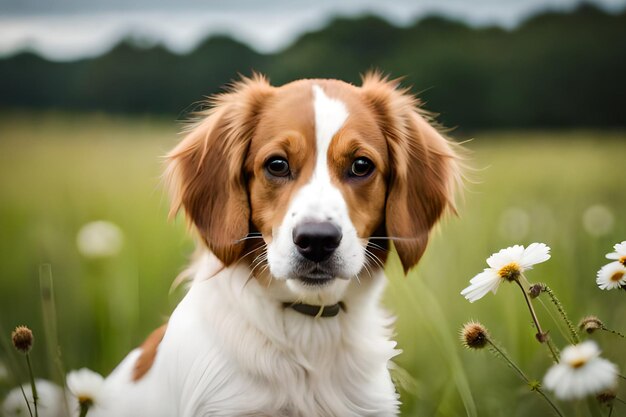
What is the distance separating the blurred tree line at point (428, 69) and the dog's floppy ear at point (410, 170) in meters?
1.26

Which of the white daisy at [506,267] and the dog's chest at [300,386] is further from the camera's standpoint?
the dog's chest at [300,386]

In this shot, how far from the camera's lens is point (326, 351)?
263 cm

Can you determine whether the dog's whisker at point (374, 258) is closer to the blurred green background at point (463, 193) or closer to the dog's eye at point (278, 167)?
the blurred green background at point (463, 193)

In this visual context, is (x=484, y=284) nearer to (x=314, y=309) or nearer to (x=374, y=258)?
(x=374, y=258)

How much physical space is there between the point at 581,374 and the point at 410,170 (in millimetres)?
1146

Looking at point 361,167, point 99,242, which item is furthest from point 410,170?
point 99,242

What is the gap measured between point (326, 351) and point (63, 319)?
1718mm

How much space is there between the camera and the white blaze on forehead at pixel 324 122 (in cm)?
249

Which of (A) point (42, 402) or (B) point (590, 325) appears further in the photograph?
(A) point (42, 402)

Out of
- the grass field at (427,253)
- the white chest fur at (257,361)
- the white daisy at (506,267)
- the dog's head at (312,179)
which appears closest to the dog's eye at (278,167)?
the dog's head at (312,179)

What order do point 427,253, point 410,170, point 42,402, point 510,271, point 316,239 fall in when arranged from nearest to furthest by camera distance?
1. point 510,271
2. point 316,239
3. point 42,402
4. point 410,170
5. point 427,253

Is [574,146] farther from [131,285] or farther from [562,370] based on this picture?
[562,370]

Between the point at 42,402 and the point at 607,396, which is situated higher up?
the point at 607,396

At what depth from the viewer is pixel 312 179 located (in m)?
2.45
